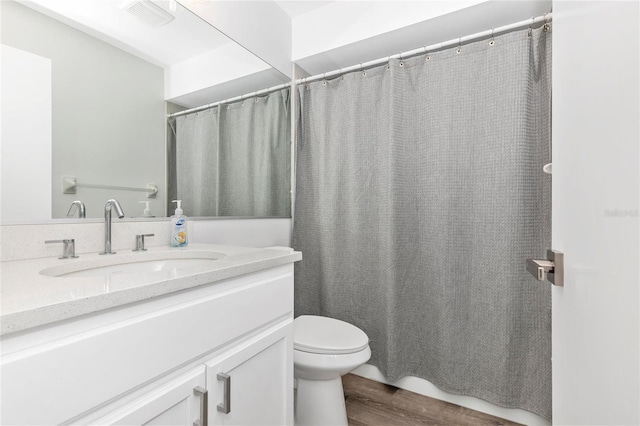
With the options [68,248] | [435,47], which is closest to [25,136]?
[68,248]

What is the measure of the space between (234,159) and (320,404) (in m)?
1.30

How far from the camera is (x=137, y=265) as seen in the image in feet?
3.42

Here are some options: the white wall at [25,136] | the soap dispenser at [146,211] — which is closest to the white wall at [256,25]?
the white wall at [25,136]

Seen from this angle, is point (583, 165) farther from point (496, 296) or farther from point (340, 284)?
point (340, 284)

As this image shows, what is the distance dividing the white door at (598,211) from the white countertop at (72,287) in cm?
72

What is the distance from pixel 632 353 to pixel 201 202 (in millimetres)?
1482

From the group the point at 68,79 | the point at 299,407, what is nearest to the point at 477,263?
the point at 299,407

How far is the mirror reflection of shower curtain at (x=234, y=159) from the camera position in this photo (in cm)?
139

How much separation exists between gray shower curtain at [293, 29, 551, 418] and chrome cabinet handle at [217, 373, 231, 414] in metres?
1.12

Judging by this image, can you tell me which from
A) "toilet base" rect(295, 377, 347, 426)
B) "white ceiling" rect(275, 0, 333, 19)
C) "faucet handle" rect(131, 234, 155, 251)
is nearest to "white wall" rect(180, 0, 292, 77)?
A: "white ceiling" rect(275, 0, 333, 19)

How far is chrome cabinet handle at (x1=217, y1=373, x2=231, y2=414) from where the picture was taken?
0.78m

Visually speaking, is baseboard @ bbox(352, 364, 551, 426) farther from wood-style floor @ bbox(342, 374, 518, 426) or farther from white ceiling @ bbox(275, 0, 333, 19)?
white ceiling @ bbox(275, 0, 333, 19)

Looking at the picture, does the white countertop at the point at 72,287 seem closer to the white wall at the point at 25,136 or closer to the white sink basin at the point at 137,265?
the white sink basin at the point at 137,265

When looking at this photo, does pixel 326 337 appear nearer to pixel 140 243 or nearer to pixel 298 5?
pixel 140 243
